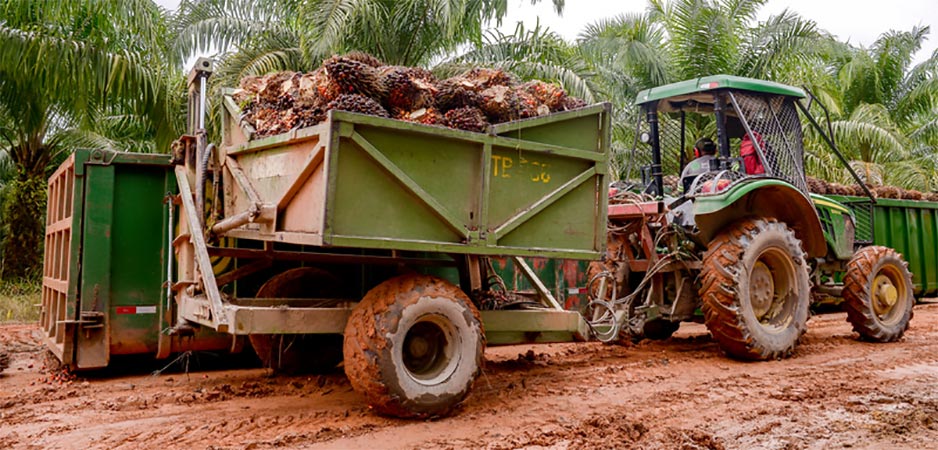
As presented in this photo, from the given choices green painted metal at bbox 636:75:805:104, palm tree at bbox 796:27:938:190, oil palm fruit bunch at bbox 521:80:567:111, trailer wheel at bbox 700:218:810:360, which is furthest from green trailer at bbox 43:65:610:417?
palm tree at bbox 796:27:938:190

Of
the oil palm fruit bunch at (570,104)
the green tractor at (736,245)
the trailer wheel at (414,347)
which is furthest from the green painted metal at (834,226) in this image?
the trailer wheel at (414,347)

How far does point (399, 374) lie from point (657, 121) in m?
4.99

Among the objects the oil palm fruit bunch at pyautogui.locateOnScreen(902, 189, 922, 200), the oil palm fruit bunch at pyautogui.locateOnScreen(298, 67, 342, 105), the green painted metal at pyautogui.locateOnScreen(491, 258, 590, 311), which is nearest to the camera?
the oil palm fruit bunch at pyautogui.locateOnScreen(298, 67, 342, 105)

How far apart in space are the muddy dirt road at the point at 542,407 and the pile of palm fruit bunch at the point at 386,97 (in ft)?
6.40

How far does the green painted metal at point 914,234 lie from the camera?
39.0ft

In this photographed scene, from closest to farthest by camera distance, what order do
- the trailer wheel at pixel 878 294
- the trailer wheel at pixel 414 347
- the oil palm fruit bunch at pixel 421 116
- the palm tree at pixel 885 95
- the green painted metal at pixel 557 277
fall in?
the trailer wheel at pixel 414 347, the oil palm fruit bunch at pixel 421 116, the trailer wheel at pixel 878 294, the green painted metal at pixel 557 277, the palm tree at pixel 885 95

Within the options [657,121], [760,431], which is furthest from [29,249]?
[760,431]

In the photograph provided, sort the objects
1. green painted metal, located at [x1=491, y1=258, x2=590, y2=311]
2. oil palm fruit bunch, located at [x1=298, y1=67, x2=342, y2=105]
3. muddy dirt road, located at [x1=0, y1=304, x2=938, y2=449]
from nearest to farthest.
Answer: muddy dirt road, located at [x1=0, y1=304, x2=938, y2=449] → oil palm fruit bunch, located at [x1=298, y1=67, x2=342, y2=105] → green painted metal, located at [x1=491, y1=258, x2=590, y2=311]

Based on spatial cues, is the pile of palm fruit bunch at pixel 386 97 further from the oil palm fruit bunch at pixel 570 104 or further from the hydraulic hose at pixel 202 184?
the hydraulic hose at pixel 202 184

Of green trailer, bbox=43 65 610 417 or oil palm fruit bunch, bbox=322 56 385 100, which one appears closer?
green trailer, bbox=43 65 610 417

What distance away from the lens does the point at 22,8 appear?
10.3 meters

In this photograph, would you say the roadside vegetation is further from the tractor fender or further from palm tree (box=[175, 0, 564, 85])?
the tractor fender

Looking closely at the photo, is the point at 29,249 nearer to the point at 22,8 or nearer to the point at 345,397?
the point at 22,8

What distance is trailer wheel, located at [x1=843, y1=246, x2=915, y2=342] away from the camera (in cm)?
830
